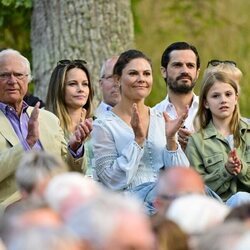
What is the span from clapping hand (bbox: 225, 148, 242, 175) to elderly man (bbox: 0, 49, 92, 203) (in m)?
1.04

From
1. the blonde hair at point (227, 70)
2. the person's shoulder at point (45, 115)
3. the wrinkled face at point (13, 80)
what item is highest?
the wrinkled face at point (13, 80)

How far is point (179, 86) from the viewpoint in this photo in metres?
10.7

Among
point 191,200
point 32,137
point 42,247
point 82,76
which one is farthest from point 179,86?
point 42,247

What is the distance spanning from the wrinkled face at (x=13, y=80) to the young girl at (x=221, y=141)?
1.30 metres

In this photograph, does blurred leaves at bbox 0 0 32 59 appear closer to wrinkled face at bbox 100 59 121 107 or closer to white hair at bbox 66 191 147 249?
wrinkled face at bbox 100 59 121 107

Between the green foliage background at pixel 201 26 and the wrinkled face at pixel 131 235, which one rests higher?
the wrinkled face at pixel 131 235

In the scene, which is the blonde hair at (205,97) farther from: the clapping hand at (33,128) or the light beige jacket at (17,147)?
the clapping hand at (33,128)

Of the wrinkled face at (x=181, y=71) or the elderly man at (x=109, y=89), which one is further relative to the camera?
the elderly man at (x=109, y=89)

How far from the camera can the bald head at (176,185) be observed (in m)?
6.13

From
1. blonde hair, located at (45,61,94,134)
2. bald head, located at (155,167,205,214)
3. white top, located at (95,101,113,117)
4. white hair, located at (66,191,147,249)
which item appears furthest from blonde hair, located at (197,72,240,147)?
white hair, located at (66,191,147,249)

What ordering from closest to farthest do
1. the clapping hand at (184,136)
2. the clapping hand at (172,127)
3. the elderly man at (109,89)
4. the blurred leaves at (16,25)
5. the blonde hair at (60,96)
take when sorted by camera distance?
the clapping hand at (172,127) → the clapping hand at (184,136) → the blonde hair at (60,96) → the elderly man at (109,89) → the blurred leaves at (16,25)

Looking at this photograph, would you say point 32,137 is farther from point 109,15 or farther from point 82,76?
point 109,15

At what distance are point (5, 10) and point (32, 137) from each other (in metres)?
6.94

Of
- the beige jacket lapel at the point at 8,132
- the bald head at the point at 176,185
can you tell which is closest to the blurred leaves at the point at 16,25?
the beige jacket lapel at the point at 8,132
